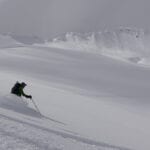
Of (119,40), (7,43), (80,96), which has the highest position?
(119,40)

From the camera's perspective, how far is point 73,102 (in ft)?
65.4

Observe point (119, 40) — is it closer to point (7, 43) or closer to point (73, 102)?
point (7, 43)

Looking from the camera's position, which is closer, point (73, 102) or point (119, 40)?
point (73, 102)

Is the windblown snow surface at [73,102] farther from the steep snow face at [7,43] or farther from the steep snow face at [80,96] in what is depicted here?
the steep snow face at [7,43]

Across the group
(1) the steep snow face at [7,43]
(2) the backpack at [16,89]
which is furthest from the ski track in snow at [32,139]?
(1) the steep snow face at [7,43]

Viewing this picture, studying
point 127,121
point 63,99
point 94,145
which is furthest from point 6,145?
point 63,99

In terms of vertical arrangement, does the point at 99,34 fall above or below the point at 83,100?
above

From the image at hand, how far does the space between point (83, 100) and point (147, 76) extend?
1364cm

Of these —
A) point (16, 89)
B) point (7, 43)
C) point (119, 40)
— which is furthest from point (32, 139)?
point (119, 40)

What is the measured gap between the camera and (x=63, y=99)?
2006 centimetres

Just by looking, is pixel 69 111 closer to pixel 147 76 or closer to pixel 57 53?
pixel 147 76

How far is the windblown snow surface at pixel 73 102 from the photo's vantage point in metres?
8.34

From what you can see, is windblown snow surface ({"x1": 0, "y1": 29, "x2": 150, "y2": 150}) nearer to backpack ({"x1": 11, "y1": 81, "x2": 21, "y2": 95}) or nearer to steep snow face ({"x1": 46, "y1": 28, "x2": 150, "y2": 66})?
backpack ({"x1": 11, "y1": 81, "x2": 21, "y2": 95})

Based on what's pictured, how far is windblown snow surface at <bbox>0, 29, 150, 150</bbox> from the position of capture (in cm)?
834
